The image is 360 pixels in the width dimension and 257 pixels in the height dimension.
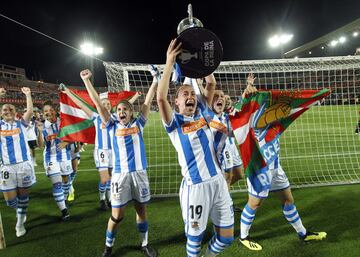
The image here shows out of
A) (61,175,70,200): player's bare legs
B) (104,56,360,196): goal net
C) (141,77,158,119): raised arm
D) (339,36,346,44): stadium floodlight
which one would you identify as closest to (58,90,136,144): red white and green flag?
(104,56,360,196): goal net

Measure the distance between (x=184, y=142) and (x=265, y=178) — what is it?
1.53m

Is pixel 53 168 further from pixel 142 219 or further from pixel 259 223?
pixel 259 223

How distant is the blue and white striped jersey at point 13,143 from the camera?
4.75m

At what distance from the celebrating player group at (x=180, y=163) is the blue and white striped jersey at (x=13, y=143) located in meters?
0.01

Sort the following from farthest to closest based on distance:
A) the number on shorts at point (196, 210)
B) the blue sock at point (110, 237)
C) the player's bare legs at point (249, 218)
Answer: the player's bare legs at point (249, 218), the blue sock at point (110, 237), the number on shorts at point (196, 210)

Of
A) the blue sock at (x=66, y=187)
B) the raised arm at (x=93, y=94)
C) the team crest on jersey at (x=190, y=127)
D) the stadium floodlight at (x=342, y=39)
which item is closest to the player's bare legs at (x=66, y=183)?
the blue sock at (x=66, y=187)

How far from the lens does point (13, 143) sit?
15.7 ft

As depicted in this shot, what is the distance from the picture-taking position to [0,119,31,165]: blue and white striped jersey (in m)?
4.75

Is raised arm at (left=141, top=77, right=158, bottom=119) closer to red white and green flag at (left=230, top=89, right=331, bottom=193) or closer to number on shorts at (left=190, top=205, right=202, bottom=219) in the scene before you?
red white and green flag at (left=230, top=89, right=331, bottom=193)

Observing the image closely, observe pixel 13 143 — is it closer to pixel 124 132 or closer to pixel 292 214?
pixel 124 132

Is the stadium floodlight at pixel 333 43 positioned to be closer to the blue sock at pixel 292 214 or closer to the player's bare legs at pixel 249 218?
the blue sock at pixel 292 214

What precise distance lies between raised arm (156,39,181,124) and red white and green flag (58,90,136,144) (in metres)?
3.66

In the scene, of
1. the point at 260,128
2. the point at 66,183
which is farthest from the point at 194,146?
the point at 66,183

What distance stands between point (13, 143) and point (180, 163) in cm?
341
